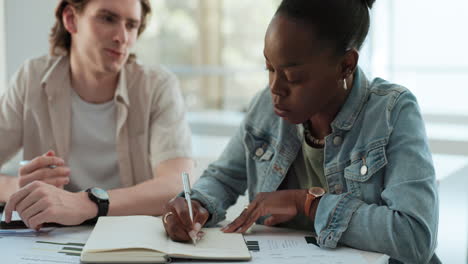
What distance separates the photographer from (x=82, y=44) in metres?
2.21

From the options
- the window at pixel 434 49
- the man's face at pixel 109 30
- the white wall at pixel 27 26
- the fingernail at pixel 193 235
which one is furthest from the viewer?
the window at pixel 434 49

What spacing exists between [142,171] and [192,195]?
749 millimetres

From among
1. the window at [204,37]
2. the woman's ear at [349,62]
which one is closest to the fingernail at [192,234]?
the woman's ear at [349,62]

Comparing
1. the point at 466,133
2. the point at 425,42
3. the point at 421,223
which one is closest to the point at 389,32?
the point at 466,133

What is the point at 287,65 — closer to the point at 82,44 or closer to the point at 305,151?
→ the point at 305,151

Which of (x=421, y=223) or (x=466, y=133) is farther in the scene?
(x=466, y=133)

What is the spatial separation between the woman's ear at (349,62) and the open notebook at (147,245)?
1.45 feet

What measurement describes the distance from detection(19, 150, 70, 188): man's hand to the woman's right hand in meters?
0.42

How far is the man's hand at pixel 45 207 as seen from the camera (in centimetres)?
145

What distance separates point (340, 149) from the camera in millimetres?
1439

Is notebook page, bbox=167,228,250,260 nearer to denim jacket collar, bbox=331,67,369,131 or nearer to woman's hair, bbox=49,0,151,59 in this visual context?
denim jacket collar, bbox=331,67,369,131

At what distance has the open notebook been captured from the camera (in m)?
1.19

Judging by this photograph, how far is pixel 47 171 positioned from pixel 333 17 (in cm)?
87

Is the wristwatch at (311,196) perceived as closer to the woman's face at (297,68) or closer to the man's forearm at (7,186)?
the woman's face at (297,68)
